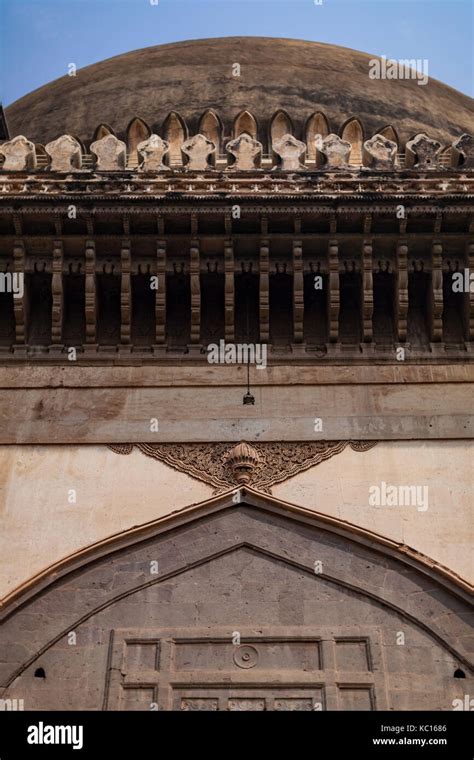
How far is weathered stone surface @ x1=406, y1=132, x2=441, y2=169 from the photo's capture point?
464 inches

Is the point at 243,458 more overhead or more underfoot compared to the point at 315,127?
more underfoot

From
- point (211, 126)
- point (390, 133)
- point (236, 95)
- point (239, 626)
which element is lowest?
point (239, 626)

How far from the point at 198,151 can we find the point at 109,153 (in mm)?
724

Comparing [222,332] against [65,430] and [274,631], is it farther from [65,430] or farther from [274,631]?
→ [274,631]

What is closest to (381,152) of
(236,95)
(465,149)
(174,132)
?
(465,149)

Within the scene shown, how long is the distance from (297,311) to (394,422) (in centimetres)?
119

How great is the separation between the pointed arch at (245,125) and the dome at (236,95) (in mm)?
148

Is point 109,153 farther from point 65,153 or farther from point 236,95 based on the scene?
point 236,95

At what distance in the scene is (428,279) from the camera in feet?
37.0

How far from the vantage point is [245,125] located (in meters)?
13.2

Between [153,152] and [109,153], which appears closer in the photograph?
[109,153]

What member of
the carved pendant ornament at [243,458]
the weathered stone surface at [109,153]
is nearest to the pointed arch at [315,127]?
the weathered stone surface at [109,153]

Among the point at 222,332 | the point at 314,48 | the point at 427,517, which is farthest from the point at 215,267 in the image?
the point at 314,48
